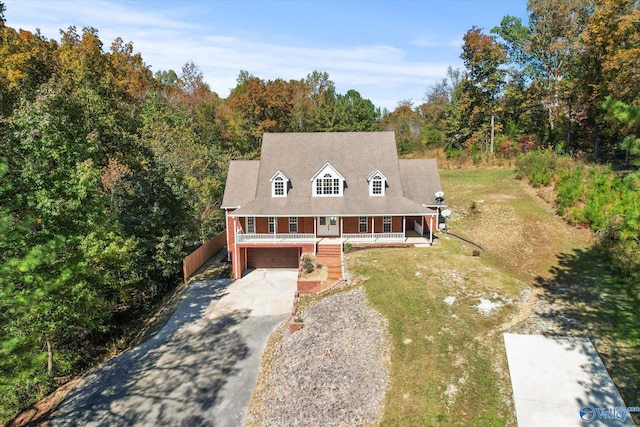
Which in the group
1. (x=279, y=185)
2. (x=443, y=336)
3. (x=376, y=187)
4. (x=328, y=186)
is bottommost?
(x=443, y=336)

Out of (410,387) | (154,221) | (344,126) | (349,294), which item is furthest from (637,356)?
(344,126)

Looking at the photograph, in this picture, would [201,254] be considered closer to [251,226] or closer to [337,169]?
[251,226]

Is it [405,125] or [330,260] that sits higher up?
[405,125]

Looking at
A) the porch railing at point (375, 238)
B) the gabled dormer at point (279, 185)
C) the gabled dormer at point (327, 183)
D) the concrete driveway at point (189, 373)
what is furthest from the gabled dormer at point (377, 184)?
the concrete driveway at point (189, 373)

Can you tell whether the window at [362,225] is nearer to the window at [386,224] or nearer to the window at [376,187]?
the window at [386,224]

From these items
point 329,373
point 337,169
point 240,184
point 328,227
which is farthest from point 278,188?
point 329,373

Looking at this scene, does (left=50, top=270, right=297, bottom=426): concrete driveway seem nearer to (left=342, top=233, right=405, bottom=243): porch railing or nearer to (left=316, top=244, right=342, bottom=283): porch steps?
(left=316, top=244, right=342, bottom=283): porch steps

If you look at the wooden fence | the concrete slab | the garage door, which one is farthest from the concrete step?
the concrete slab
